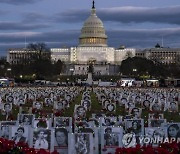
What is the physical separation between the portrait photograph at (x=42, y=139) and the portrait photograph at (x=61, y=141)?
15cm

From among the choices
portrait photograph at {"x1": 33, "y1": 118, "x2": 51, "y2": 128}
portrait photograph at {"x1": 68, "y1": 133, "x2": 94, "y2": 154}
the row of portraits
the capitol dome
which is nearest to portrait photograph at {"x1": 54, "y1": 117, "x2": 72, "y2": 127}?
portrait photograph at {"x1": 33, "y1": 118, "x2": 51, "y2": 128}

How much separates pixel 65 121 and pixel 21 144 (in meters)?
4.93

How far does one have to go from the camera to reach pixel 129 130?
535 inches

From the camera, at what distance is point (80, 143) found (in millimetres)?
11289

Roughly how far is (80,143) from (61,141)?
38.6 inches

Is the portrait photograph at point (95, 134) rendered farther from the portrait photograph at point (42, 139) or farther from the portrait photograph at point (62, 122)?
the portrait photograph at point (62, 122)

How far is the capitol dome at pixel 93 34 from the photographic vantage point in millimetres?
186875

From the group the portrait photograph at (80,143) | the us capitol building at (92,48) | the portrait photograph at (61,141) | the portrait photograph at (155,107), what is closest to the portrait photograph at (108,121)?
the portrait photograph at (61,141)

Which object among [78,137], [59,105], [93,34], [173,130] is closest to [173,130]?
[173,130]

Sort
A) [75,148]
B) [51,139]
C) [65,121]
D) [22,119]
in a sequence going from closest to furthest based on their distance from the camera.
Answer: [75,148] → [51,139] → [65,121] → [22,119]

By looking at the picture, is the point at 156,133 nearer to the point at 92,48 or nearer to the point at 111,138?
the point at 111,138

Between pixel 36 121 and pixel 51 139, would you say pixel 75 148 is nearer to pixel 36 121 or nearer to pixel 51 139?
pixel 51 139

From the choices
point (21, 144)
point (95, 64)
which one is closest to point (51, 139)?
point (21, 144)

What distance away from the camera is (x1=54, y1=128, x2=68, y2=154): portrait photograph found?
39.7 feet
